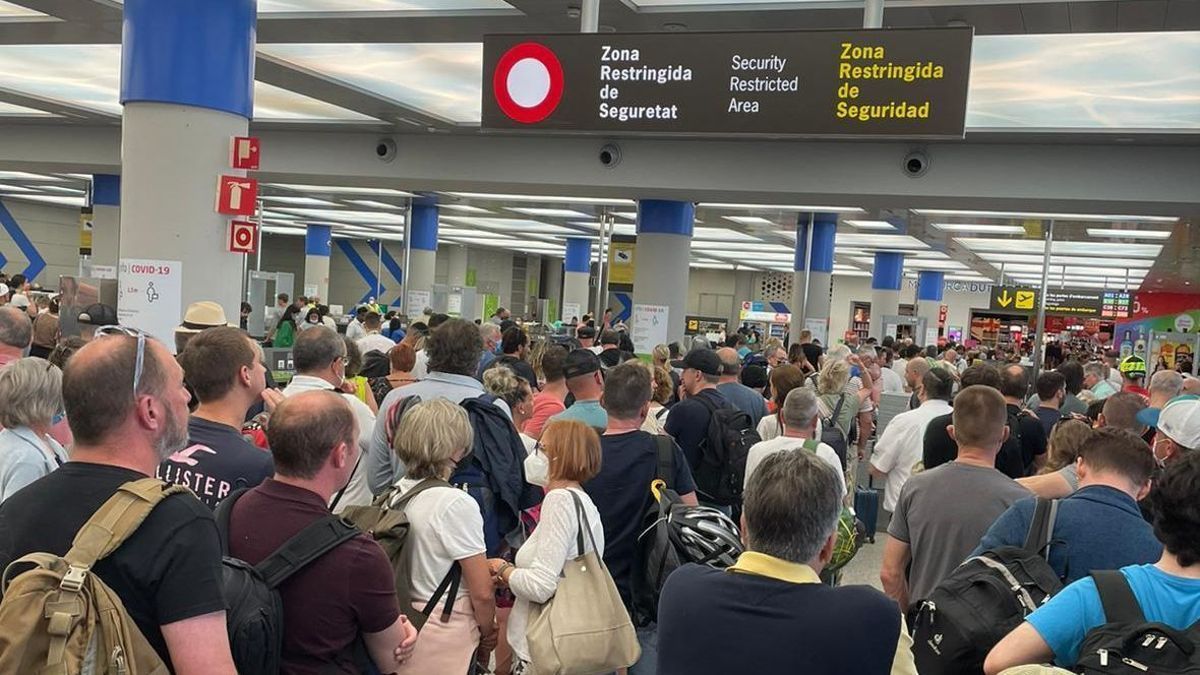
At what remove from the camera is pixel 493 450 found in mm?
3762

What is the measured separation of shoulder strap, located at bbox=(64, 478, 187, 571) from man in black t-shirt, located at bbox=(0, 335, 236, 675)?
0.02m

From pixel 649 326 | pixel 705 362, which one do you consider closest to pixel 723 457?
pixel 705 362

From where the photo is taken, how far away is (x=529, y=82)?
5.72m

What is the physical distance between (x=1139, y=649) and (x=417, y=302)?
740 inches

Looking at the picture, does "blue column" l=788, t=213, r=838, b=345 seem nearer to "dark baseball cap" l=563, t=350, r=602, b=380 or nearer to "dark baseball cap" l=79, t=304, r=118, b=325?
"dark baseball cap" l=79, t=304, r=118, b=325

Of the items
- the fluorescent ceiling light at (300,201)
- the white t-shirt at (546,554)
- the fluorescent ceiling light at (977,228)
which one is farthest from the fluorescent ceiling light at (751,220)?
the white t-shirt at (546,554)

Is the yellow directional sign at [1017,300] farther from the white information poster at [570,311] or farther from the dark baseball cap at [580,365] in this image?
the dark baseball cap at [580,365]

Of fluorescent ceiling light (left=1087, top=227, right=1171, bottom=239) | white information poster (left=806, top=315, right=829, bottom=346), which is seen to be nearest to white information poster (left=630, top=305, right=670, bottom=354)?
white information poster (left=806, top=315, right=829, bottom=346)

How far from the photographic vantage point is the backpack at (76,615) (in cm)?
157

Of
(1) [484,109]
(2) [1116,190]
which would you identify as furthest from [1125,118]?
(1) [484,109]

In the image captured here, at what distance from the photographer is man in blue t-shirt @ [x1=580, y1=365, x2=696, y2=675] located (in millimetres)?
3725

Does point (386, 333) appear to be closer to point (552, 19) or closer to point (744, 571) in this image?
point (552, 19)

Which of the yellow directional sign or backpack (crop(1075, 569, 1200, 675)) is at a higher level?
the yellow directional sign

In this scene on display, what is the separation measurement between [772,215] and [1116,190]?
23.6 feet
